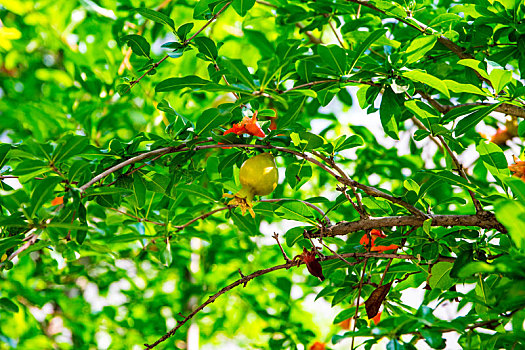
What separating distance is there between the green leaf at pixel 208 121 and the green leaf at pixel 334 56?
21cm

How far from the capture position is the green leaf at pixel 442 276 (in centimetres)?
93

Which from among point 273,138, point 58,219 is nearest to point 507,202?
point 273,138

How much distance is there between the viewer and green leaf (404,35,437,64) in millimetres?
862

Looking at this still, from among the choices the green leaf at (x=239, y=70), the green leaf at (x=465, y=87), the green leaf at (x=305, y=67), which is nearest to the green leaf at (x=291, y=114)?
the green leaf at (x=305, y=67)

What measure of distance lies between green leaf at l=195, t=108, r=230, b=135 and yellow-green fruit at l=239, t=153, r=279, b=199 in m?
0.09

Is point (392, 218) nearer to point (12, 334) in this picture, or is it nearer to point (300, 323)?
point (300, 323)

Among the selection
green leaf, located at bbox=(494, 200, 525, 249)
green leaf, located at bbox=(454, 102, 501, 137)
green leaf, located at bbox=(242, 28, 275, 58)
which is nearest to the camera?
green leaf, located at bbox=(494, 200, 525, 249)

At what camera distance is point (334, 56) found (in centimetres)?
84

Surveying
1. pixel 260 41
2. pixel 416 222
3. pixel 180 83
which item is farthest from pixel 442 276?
pixel 260 41

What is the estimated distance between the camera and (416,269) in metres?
1.01

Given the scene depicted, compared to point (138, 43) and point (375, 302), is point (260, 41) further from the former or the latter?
point (375, 302)

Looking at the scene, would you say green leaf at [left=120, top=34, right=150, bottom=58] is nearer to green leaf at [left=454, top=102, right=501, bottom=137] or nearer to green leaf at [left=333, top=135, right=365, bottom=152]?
green leaf at [left=333, top=135, right=365, bottom=152]

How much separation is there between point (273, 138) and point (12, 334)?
1960 millimetres

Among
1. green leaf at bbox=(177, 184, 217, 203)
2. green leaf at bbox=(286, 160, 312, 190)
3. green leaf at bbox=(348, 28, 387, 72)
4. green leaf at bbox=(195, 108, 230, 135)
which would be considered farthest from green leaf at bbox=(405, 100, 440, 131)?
green leaf at bbox=(177, 184, 217, 203)
